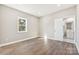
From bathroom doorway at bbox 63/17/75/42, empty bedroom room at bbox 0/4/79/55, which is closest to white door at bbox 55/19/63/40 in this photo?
empty bedroom room at bbox 0/4/79/55

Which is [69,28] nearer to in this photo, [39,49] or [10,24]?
[39,49]

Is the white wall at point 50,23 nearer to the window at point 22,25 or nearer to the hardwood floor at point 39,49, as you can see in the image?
the hardwood floor at point 39,49

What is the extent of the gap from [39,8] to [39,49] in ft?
3.99

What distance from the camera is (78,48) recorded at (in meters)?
2.68

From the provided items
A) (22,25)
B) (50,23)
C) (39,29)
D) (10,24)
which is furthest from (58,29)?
(10,24)

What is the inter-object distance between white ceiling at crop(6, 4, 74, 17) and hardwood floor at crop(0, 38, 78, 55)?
3.11 feet

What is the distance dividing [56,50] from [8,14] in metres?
1.73

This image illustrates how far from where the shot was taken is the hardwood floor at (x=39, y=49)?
2.64 meters

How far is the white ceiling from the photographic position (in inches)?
107

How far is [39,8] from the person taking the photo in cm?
283

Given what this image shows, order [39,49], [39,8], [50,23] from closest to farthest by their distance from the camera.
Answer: [39,49] → [39,8] → [50,23]

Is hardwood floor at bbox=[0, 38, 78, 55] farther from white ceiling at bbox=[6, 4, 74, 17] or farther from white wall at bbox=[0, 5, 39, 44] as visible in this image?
white ceiling at bbox=[6, 4, 74, 17]

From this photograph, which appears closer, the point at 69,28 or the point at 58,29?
the point at 69,28
